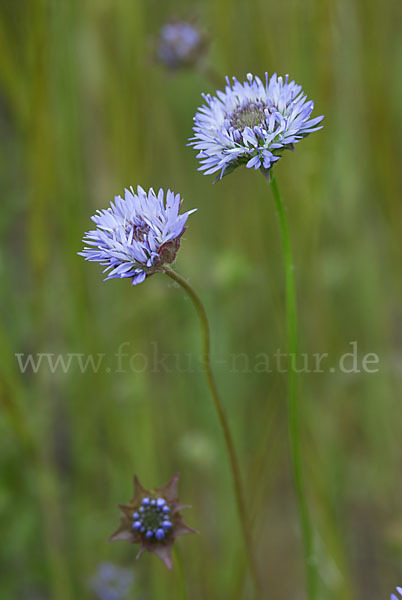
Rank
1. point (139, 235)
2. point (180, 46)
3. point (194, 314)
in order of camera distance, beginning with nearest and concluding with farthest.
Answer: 1. point (139, 235)
2. point (180, 46)
3. point (194, 314)

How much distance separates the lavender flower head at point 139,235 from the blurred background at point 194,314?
0.55 m

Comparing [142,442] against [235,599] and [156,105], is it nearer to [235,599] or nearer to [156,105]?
[235,599]

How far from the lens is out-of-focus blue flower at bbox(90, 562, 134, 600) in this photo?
5.24 ft

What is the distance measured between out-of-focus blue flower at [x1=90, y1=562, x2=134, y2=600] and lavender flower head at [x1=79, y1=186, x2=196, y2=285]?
1069 mm

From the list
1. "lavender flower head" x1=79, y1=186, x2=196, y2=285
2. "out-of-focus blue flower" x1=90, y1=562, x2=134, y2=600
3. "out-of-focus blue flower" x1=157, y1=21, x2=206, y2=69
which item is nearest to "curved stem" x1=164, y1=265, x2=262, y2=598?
"lavender flower head" x1=79, y1=186, x2=196, y2=285

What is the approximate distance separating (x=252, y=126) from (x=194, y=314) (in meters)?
1.27

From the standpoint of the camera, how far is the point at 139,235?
883 mm

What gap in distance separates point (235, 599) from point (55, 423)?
1203 mm

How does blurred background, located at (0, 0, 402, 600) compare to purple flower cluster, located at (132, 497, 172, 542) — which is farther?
blurred background, located at (0, 0, 402, 600)

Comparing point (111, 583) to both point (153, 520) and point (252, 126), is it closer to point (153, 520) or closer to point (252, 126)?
point (153, 520)

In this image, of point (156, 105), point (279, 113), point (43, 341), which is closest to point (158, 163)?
point (156, 105)

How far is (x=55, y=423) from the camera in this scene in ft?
7.62

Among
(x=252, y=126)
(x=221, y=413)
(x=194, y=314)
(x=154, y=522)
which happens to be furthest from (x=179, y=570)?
(x=194, y=314)

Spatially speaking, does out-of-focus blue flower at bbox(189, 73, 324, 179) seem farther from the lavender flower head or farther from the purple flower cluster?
the purple flower cluster
